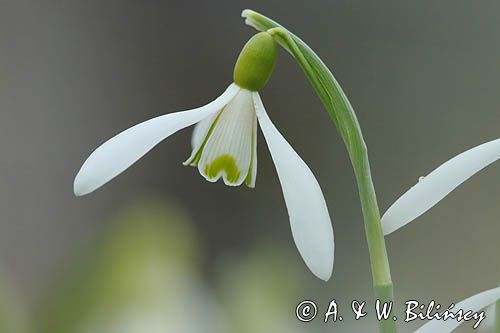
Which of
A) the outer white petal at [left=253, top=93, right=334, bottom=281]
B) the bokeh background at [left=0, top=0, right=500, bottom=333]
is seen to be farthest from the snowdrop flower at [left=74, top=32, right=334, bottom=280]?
the bokeh background at [left=0, top=0, right=500, bottom=333]

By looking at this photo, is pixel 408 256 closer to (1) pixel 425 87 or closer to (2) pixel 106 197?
(1) pixel 425 87

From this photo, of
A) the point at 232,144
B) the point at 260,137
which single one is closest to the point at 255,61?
the point at 232,144

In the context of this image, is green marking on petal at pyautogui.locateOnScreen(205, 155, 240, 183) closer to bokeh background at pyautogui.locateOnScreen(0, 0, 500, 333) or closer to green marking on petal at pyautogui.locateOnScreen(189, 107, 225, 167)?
green marking on petal at pyautogui.locateOnScreen(189, 107, 225, 167)

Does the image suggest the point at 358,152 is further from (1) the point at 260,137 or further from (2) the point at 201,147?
(1) the point at 260,137

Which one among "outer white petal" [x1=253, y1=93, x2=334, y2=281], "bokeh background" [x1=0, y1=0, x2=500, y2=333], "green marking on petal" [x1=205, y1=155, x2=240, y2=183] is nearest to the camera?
"outer white petal" [x1=253, y1=93, x2=334, y2=281]

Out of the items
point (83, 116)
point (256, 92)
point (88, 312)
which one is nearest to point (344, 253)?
point (83, 116)
